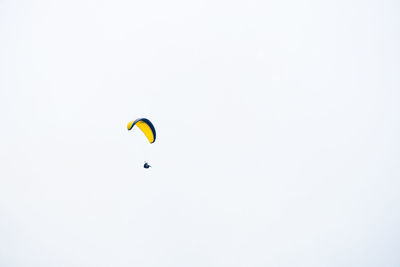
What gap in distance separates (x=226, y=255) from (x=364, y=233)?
74.5m

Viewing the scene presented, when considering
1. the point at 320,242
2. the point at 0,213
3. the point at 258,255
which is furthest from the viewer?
the point at 320,242

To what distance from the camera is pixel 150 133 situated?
21.8 m

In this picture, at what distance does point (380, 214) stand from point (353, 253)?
82.5 feet

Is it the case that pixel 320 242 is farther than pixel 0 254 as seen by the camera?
Yes

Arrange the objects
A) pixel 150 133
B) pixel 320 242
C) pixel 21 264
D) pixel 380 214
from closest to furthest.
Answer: pixel 150 133
pixel 21 264
pixel 320 242
pixel 380 214

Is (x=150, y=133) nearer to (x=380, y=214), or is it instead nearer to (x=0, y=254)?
(x=0, y=254)

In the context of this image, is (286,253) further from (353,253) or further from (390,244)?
(390,244)

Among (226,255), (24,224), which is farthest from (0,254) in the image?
(226,255)

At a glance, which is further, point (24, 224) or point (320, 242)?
point (320, 242)

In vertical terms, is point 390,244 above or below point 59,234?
above

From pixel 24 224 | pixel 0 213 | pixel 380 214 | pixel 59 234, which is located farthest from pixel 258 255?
pixel 0 213

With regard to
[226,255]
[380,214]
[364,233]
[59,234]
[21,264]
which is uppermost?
[380,214]

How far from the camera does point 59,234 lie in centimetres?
9600

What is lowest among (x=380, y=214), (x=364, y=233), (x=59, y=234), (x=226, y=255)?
(x=59, y=234)
